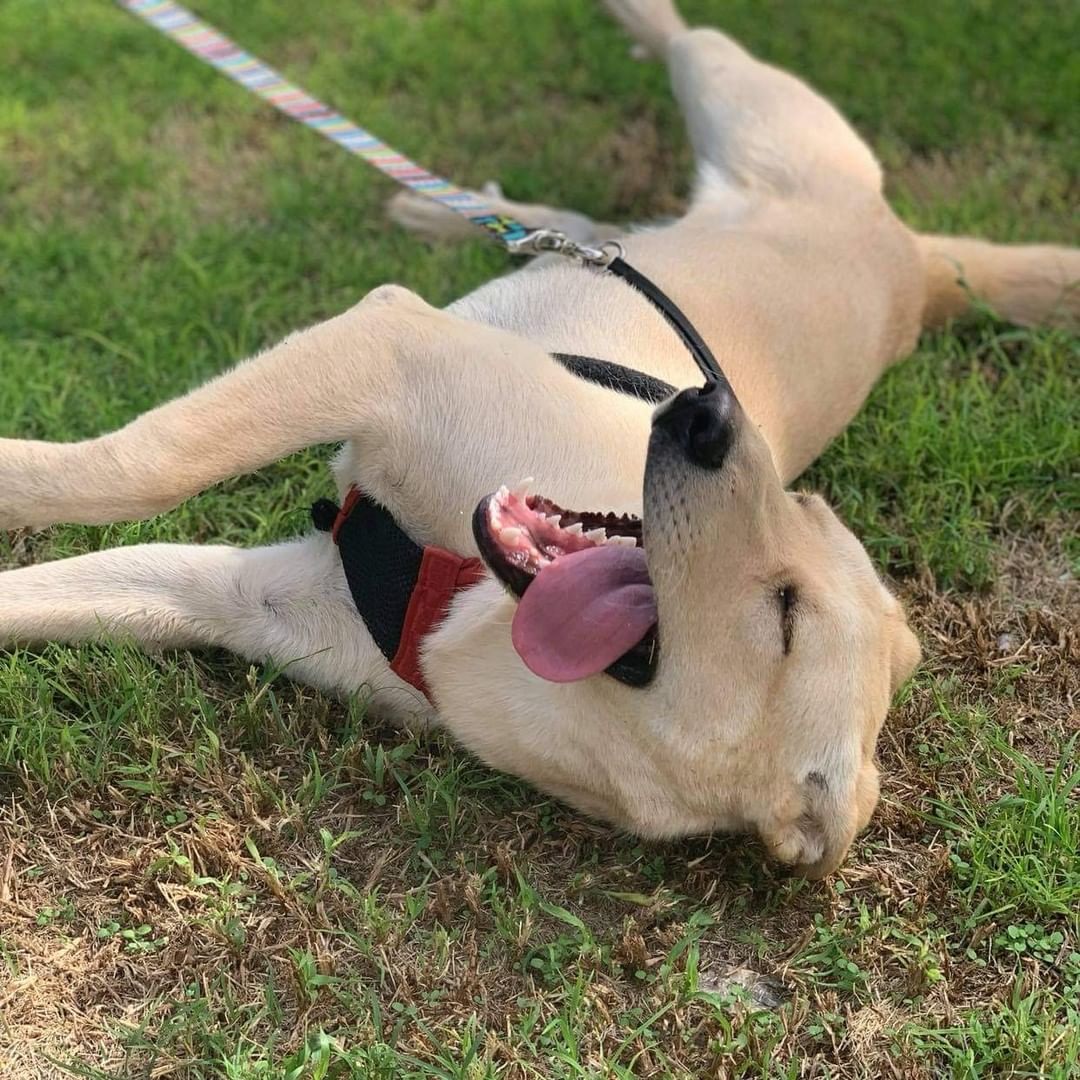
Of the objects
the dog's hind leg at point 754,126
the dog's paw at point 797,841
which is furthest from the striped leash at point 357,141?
the dog's paw at point 797,841

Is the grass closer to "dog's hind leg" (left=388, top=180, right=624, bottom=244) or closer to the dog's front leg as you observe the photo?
"dog's hind leg" (left=388, top=180, right=624, bottom=244)

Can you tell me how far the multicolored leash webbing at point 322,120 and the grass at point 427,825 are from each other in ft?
1.71

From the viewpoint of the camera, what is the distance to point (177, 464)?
2.61 m

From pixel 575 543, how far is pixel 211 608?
975mm

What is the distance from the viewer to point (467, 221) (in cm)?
448

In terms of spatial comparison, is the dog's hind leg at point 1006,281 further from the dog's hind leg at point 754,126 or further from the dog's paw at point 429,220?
the dog's paw at point 429,220

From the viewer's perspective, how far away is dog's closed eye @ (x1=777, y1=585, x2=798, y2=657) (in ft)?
7.61

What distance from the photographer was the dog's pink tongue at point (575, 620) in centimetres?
227

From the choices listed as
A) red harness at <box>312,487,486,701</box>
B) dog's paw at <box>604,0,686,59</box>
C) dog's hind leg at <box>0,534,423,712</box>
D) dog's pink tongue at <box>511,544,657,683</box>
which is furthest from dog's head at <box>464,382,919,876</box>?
dog's paw at <box>604,0,686,59</box>

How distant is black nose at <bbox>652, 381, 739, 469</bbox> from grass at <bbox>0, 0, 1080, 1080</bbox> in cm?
92

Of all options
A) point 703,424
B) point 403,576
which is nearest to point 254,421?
point 403,576

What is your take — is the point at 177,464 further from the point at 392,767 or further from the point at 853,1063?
the point at 853,1063

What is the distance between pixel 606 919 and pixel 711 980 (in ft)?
0.79

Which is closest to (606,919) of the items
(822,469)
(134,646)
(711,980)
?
(711,980)
